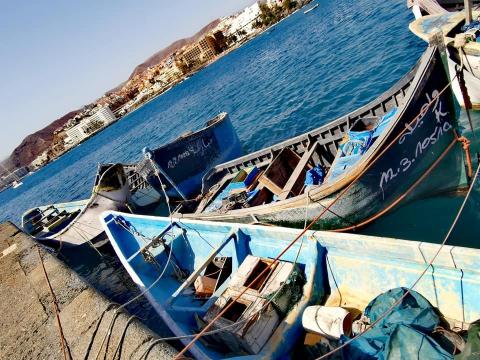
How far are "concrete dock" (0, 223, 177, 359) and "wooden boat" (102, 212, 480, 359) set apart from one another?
933mm

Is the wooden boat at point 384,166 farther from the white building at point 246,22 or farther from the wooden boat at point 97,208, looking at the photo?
the white building at point 246,22

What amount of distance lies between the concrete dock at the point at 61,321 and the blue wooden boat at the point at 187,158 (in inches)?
207

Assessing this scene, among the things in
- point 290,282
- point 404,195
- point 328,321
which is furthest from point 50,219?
point 404,195

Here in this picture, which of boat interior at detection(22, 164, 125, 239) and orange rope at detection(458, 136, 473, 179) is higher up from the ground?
boat interior at detection(22, 164, 125, 239)

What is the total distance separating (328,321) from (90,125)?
150 m

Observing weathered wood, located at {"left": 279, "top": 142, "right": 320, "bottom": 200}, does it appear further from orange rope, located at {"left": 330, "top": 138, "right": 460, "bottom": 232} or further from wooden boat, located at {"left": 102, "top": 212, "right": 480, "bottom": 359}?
wooden boat, located at {"left": 102, "top": 212, "right": 480, "bottom": 359}

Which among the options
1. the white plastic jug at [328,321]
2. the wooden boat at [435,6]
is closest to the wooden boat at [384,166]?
the white plastic jug at [328,321]

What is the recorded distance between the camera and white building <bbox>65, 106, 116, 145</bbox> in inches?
5212

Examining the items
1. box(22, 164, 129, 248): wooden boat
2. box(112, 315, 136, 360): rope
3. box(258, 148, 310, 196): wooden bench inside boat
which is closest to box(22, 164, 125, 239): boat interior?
box(22, 164, 129, 248): wooden boat

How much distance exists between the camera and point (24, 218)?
1834 cm

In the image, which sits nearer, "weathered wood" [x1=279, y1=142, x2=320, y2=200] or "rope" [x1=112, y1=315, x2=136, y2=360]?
"rope" [x1=112, y1=315, x2=136, y2=360]

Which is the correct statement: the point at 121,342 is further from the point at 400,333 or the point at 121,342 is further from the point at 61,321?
the point at 400,333

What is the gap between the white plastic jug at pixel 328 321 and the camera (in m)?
4.06

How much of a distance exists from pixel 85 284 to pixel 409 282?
18.0 feet
